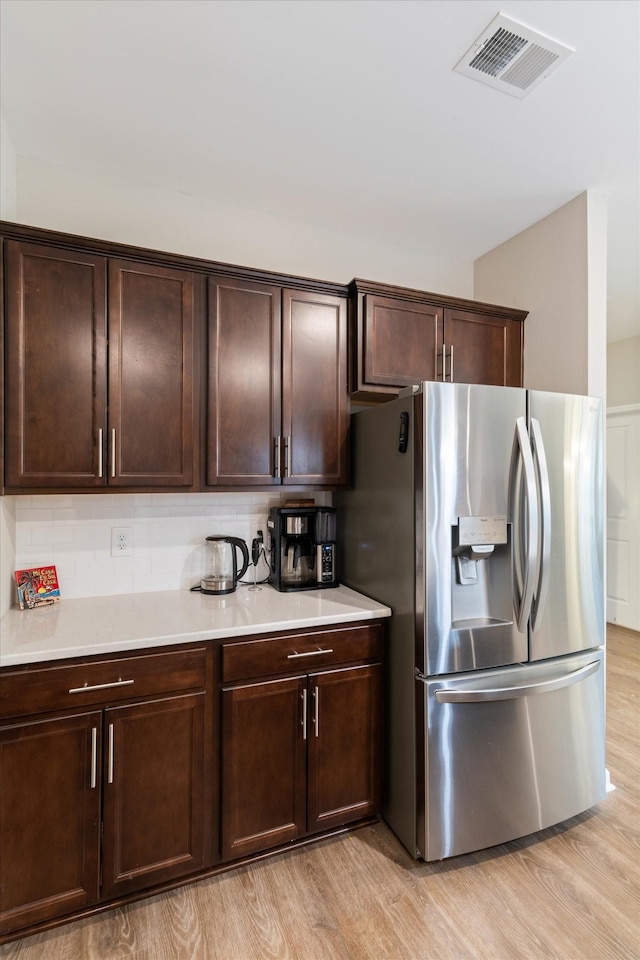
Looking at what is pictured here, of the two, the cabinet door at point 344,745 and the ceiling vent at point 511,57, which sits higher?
the ceiling vent at point 511,57

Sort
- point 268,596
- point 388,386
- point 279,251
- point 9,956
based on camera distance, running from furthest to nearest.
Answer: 1. point 279,251
2. point 388,386
3. point 268,596
4. point 9,956

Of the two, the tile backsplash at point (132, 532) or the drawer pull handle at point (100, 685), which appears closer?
the drawer pull handle at point (100, 685)

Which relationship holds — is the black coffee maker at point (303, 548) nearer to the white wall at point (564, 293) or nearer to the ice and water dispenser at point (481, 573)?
the ice and water dispenser at point (481, 573)

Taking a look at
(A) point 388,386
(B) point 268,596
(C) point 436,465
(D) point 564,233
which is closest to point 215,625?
(B) point 268,596

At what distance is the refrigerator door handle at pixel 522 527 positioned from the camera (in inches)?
75.5

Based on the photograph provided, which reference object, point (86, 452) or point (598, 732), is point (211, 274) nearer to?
point (86, 452)

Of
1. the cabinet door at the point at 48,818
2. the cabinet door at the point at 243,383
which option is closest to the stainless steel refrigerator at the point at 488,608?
the cabinet door at the point at 243,383

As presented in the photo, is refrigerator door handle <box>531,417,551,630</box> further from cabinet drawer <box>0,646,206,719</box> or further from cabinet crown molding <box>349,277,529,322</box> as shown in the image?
cabinet drawer <box>0,646,206,719</box>

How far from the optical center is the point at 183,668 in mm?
1712

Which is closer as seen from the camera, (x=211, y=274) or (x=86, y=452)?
(x=86, y=452)

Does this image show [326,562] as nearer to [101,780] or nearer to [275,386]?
[275,386]

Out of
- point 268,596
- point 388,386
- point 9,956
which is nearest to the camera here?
point 9,956

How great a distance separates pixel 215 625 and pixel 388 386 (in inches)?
54.1

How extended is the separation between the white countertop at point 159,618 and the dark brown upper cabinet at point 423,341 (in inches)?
41.0
